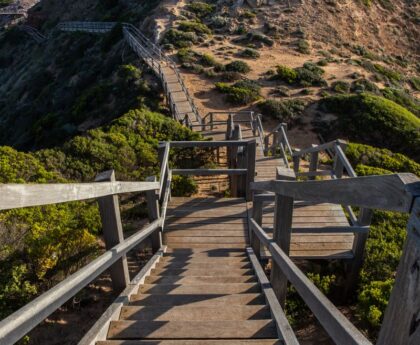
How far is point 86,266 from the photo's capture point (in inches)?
85.8

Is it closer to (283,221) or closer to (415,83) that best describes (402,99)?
(415,83)

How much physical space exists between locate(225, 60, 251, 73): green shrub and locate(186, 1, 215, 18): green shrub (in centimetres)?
977

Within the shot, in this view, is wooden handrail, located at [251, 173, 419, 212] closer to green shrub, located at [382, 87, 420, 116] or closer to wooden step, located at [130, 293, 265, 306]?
wooden step, located at [130, 293, 265, 306]

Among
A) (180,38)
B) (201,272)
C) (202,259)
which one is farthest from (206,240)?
(180,38)

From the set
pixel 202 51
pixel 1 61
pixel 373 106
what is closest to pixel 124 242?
pixel 373 106

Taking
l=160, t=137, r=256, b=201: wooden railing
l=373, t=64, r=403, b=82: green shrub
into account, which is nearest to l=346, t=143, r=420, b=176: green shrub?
l=160, t=137, r=256, b=201: wooden railing

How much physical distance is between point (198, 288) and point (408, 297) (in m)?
2.63

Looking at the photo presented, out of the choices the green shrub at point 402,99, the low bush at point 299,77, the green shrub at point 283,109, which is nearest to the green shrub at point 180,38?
the low bush at point 299,77

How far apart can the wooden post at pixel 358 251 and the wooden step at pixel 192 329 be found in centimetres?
255

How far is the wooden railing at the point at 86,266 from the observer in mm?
1396

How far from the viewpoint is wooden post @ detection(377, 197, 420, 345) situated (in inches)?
40.1

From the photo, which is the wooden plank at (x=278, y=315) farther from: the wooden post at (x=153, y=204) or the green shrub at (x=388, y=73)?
the green shrub at (x=388, y=73)

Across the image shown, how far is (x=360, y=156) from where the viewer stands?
11172 millimetres

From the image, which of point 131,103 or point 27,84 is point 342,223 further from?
point 27,84
